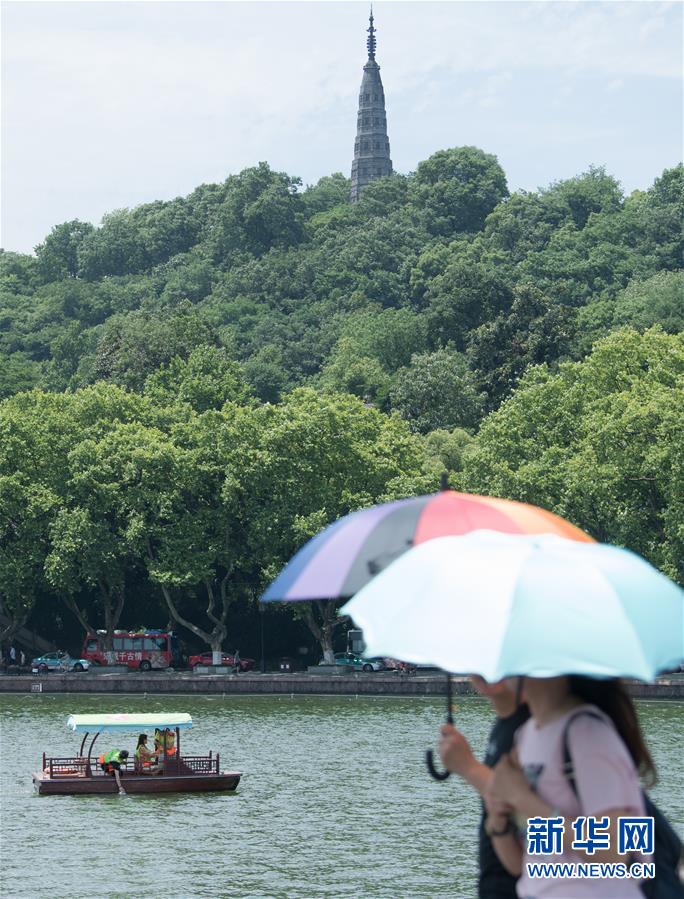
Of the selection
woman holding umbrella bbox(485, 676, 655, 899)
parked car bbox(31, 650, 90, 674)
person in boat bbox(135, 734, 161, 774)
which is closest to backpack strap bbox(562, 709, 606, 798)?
woman holding umbrella bbox(485, 676, 655, 899)

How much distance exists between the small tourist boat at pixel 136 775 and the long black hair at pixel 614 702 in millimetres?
29898

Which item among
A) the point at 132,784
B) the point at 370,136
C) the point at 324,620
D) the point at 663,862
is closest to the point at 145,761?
the point at 132,784

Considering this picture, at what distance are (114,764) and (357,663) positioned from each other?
34513mm

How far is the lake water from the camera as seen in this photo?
26.0 metres

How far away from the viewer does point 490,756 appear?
671cm

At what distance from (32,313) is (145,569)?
66454mm

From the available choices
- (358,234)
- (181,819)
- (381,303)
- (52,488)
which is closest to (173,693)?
(52,488)

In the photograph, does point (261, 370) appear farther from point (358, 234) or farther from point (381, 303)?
point (358, 234)

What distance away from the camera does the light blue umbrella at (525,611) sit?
608 cm

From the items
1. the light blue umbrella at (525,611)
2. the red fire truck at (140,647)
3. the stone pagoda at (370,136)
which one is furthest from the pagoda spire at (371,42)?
the light blue umbrella at (525,611)

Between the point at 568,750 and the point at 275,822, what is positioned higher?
the point at 568,750

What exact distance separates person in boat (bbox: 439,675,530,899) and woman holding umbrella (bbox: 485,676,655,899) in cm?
12

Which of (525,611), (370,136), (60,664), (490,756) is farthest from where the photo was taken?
(370,136)

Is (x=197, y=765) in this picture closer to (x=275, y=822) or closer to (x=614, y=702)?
(x=275, y=822)
